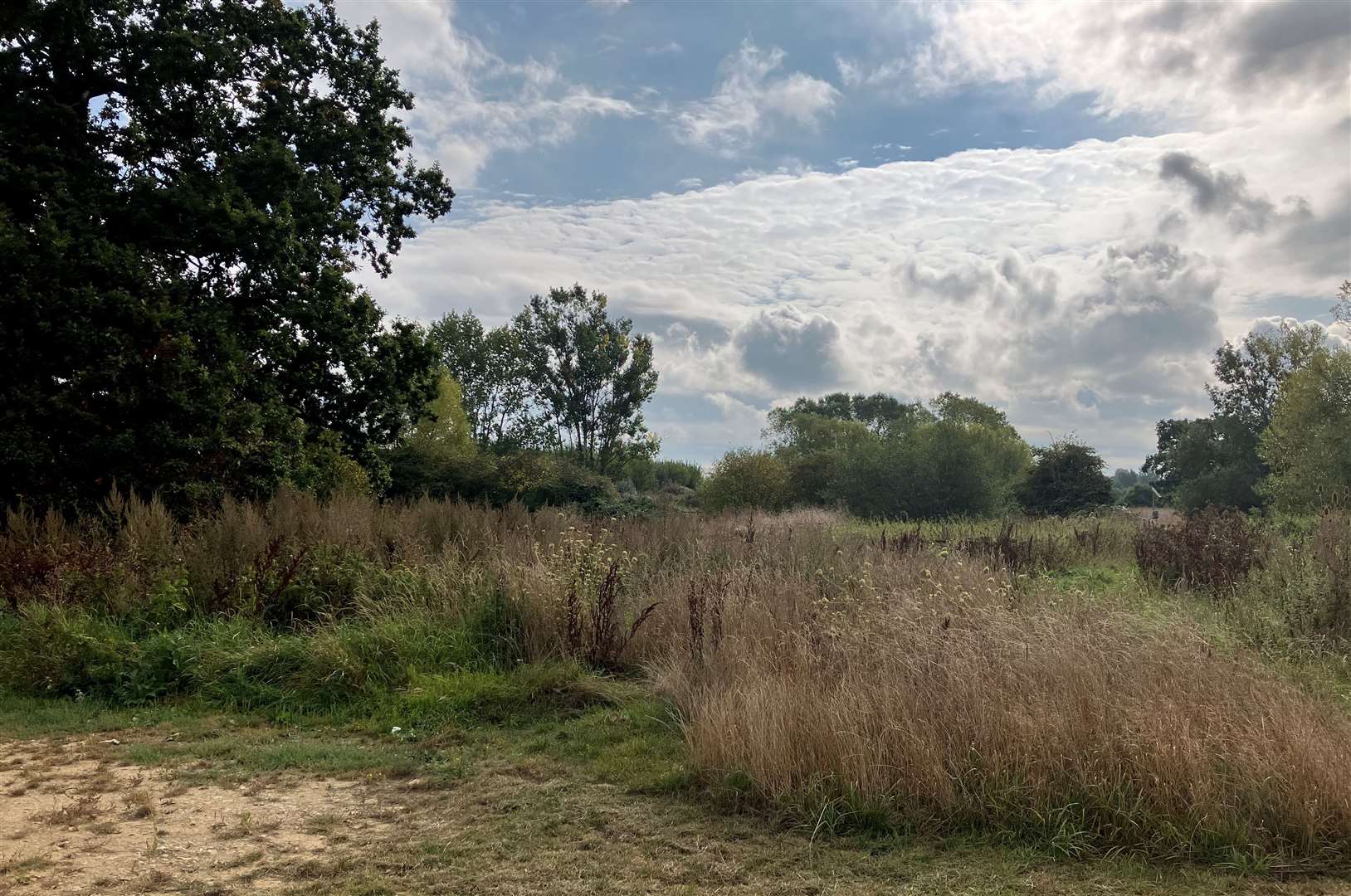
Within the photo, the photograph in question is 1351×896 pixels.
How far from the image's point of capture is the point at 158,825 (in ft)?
15.7

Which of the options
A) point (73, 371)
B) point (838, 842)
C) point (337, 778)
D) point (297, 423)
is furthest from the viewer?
point (297, 423)

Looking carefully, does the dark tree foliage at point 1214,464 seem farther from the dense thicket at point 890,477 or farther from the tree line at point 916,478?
the dense thicket at point 890,477

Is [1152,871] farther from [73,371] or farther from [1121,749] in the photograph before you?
[73,371]

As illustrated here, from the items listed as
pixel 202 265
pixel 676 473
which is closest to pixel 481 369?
pixel 676 473

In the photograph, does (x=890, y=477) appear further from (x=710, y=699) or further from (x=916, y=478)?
(x=710, y=699)

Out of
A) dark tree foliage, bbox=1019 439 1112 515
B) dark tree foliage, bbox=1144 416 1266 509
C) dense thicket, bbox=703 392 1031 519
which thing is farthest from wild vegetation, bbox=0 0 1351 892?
dark tree foliage, bbox=1144 416 1266 509

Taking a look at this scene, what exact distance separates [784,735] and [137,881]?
3.20 metres

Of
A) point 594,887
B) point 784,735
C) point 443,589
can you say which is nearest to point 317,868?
point 594,887

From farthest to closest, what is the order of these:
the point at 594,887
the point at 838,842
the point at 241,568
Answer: the point at 241,568
the point at 838,842
the point at 594,887

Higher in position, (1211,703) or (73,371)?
(73,371)

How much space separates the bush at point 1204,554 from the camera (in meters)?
10.6

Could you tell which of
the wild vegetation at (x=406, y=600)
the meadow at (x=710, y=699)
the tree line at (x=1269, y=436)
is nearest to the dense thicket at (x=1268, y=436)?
the tree line at (x=1269, y=436)

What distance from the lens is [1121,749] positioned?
4.52 meters

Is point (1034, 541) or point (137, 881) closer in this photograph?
point (137, 881)
